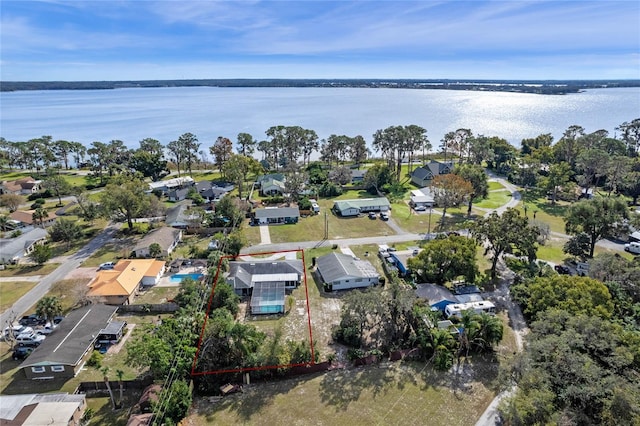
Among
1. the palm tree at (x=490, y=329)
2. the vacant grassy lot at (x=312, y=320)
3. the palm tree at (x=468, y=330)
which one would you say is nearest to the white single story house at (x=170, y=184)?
A: the vacant grassy lot at (x=312, y=320)

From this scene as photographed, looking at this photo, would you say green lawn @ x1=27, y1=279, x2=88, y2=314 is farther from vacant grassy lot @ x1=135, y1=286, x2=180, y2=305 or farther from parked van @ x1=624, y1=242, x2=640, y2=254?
parked van @ x1=624, y1=242, x2=640, y2=254

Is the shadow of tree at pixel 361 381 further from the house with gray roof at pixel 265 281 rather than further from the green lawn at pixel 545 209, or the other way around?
the green lawn at pixel 545 209

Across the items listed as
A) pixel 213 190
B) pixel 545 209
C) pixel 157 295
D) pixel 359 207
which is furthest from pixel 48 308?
pixel 545 209

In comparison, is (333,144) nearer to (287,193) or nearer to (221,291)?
(287,193)

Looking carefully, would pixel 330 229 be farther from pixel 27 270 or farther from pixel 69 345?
pixel 27 270

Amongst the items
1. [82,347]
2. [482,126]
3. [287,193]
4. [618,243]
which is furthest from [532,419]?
[482,126]
